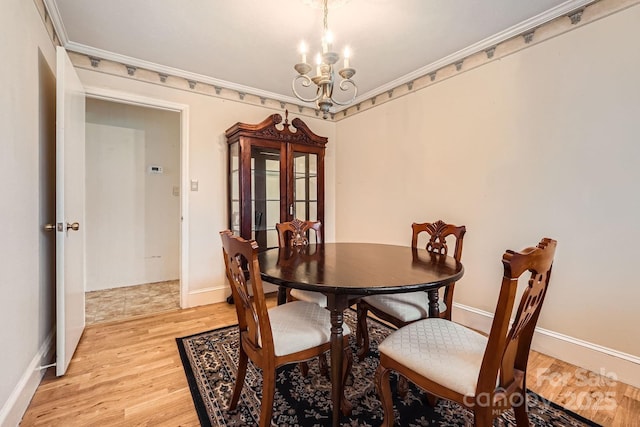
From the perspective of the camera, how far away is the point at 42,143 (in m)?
1.85

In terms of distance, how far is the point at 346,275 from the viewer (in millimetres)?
1331

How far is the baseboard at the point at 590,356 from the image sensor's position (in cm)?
168

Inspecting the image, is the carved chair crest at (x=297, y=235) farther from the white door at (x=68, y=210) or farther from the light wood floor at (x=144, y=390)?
the white door at (x=68, y=210)

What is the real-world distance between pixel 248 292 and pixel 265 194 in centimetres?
193

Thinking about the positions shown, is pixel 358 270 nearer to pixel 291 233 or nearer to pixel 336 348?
pixel 336 348

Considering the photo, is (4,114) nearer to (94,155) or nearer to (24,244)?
(24,244)

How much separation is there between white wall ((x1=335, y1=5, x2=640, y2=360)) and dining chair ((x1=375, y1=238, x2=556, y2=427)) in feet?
3.77

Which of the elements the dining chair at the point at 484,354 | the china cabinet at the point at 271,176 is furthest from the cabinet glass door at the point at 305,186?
the dining chair at the point at 484,354

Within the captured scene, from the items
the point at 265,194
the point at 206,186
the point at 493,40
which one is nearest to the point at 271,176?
the point at 265,194

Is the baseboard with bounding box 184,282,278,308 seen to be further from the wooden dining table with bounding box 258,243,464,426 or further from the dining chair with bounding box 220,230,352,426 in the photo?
the dining chair with bounding box 220,230,352,426

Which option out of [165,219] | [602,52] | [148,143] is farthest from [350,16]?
[165,219]

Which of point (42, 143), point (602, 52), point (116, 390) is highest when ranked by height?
point (602, 52)

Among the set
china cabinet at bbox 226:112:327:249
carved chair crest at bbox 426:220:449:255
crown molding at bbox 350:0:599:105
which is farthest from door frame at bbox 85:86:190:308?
carved chair crest at bbox 426:220:449:255

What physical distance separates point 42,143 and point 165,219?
7.19 feet
